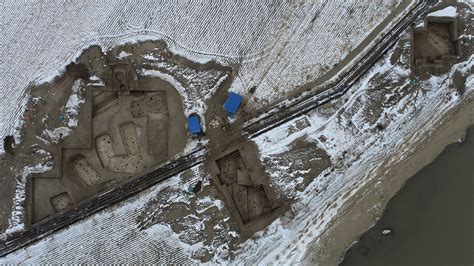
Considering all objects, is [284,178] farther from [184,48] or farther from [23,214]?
[23,214]

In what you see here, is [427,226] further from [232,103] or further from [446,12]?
[232,103]

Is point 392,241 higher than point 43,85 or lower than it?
lower

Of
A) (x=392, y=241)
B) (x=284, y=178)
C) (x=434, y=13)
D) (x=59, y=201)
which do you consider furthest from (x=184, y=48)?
(x=392, y=241)

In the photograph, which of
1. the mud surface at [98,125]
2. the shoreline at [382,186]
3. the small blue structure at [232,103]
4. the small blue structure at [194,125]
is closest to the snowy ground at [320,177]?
the shoreline at [382,186]

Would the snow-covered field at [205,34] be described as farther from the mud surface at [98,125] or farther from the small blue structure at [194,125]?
the small blue structure at [194,125]

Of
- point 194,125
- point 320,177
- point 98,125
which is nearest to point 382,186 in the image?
point 320,177

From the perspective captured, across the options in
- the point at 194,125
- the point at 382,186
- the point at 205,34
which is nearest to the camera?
the point at 194,125

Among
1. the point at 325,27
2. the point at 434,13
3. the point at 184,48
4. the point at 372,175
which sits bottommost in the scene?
the point at 372,175
